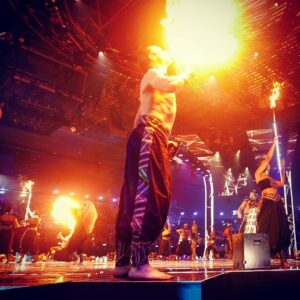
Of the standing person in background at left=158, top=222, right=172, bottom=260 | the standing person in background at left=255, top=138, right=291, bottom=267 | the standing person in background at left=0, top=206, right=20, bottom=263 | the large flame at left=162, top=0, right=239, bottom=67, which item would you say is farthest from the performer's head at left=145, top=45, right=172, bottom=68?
the standing person in background at left=158, top=222, right=172, bottom=260

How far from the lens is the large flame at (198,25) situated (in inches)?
224

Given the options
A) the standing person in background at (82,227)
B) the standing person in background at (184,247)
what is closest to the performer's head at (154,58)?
the standing person in background at (82,227)

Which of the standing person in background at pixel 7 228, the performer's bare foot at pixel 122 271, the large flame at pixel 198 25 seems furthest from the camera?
the standing person in background at pixel 7 228

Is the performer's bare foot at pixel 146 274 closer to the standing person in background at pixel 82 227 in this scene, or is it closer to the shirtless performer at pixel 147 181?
the shirtless performer at pixel 147 181

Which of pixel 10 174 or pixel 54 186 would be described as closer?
pixel 10 174

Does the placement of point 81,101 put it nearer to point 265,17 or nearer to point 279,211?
point 265,17

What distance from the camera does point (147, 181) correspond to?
2385 mm

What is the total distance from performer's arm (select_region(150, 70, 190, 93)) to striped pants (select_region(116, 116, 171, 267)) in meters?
0.28

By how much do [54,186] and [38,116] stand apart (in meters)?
7.27

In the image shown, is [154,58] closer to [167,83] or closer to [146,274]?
[167,83]

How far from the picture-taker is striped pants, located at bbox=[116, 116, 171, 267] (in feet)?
7.49

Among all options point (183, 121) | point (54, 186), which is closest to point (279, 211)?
point (183, 121)

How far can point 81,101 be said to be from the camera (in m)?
10.0

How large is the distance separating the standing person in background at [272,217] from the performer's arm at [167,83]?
294cm
